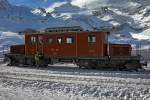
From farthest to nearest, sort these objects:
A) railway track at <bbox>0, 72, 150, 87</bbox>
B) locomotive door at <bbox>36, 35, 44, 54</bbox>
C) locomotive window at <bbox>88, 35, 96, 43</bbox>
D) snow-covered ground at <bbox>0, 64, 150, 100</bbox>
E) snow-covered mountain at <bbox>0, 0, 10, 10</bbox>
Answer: snow-covered mountain at <bbox>0, 0, 10, 10</bbox> → locomotive door at <bbox>36, 35, 44, 54</bbox> → locomotive window at <bbox>88, 35, 96, 43</bbox> → railway track at <bbox>0, 72, 150, 87</bbox> → snow-covered ground at <bbox>0, 64, 150, 100</bbox>

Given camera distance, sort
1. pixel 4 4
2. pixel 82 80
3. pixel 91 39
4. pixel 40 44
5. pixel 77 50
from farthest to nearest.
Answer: pixel 4 4 < pixel 40 44 < pixel 77 50 < pixel 91 39 < pixel 82 80

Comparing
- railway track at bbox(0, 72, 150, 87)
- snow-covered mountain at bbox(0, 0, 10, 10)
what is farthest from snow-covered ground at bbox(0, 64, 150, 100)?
snow-covered mountain at bbox(0, 0, 10, 10)

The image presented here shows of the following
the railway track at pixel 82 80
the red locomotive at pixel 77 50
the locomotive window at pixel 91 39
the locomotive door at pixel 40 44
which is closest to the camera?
the railway track at pixel 82 80

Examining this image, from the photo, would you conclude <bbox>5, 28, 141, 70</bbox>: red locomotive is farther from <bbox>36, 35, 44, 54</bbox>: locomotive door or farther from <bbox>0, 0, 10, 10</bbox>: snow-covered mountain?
<bbox>0, 0, 10, 10</bbox>: snow-covered mountain

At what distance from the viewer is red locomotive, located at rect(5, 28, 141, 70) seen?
31.0m

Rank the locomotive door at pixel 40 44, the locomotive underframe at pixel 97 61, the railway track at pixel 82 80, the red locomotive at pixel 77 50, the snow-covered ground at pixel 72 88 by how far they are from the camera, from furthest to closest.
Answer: the locomotive door at pixel 40 44 < the red locomotive at pixel 77 50 < the locomotive underframe at pixel 97 61 < the railway track at pixel 82 80 < the snow-covered ground at pixel 72 88

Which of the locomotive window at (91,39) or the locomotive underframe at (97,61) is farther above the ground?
the locomotive window at (91,39)

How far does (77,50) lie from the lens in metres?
32.6

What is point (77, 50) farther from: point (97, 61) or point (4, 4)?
point (4, 4)

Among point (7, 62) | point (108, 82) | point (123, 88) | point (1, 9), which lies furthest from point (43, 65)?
point (1, 9)

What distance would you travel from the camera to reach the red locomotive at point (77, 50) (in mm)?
31016

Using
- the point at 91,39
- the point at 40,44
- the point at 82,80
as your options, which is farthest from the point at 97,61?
the point at 82,80

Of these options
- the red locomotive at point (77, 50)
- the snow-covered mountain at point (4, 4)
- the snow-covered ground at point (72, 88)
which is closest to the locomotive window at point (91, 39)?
the red locomotive at point (77, 50)

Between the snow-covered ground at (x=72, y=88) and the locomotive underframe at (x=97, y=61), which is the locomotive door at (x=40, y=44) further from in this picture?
the snow-covered ground at (x=72, y=88)
